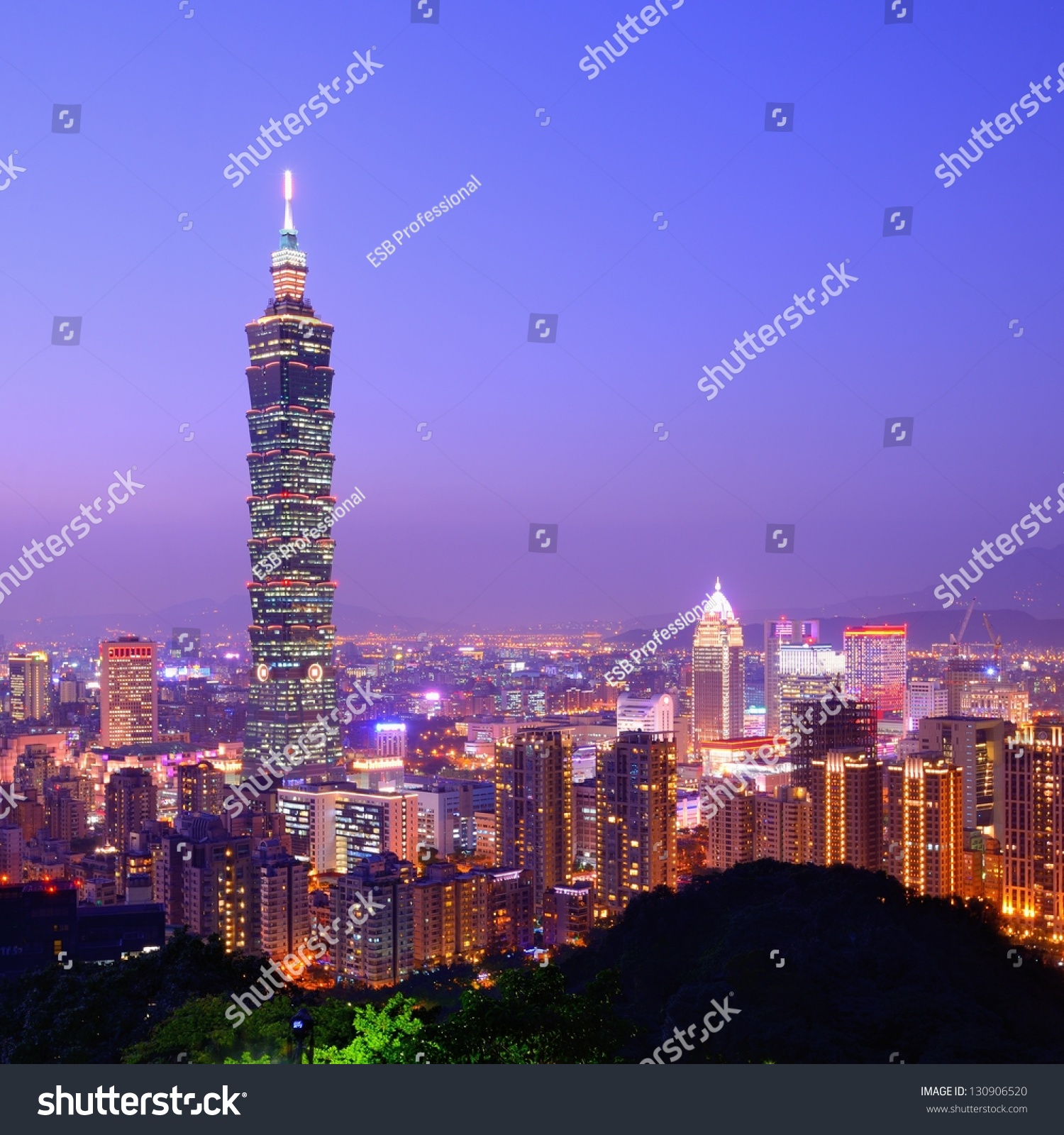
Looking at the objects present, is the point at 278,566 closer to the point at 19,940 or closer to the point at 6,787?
the point at 6,787

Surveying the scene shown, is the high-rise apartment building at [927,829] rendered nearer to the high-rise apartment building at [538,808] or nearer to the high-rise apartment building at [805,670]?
the high-rise apartment building at [538,808]

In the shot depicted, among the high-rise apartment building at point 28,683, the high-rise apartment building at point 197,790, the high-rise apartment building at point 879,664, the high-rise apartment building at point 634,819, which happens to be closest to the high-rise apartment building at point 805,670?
the high-rise apartment building at point 879,664

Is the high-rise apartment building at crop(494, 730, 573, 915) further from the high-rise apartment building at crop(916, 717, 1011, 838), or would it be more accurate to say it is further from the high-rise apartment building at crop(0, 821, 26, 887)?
the high-rise apartment building at crop(0, 821, 26, 887)

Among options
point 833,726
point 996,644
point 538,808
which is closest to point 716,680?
point 996,644

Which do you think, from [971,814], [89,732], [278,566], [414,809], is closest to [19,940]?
[414,809]

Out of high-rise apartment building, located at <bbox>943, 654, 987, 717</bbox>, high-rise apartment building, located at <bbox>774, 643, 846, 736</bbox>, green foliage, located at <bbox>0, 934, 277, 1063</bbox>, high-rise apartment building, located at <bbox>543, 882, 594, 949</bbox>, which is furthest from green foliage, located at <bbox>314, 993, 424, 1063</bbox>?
high-rise apartment building, located at <bbox>774, 643, 846, 736</bbox>

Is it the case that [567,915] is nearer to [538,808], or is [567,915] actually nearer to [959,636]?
[538,808]
